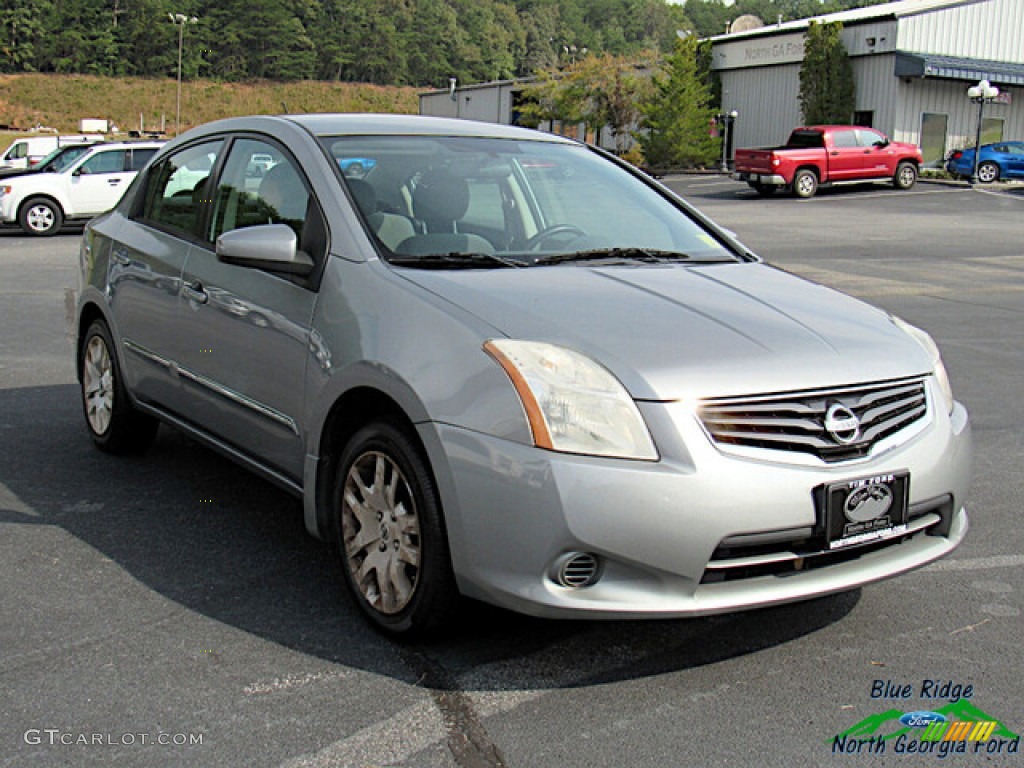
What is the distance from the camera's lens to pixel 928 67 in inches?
1634

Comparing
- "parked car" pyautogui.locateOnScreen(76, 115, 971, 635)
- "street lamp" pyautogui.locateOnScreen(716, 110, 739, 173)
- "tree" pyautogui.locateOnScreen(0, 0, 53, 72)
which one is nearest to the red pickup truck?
"street lamp" pyautogui.locateOnScreen(716, 110, 739, 173)

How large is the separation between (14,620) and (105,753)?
1023 mm

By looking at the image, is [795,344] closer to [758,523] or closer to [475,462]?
[758,523]

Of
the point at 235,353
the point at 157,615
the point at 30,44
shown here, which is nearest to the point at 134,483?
the point at 235,353

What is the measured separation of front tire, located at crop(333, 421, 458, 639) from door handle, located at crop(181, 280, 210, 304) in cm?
121

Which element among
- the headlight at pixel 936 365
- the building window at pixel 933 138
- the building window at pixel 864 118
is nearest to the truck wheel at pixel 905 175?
the building window at pixel 933 138

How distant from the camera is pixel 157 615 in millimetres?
3736

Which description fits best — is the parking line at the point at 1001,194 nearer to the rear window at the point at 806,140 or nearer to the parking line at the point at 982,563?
the rear window at the point at 806,140

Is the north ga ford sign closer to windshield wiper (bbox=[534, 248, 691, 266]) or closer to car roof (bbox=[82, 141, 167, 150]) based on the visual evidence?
car roof (bbox=[82, 141, 167, 150])

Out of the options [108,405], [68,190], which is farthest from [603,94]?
[108,405]

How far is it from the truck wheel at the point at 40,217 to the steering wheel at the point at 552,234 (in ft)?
61.8

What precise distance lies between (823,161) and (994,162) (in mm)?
7507

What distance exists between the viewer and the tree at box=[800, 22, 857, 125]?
43.7m

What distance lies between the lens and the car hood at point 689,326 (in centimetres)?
314
